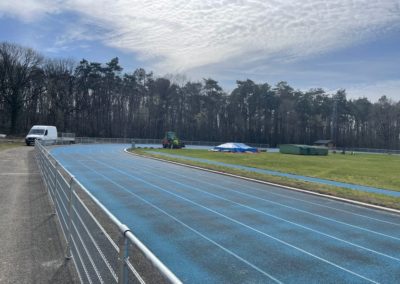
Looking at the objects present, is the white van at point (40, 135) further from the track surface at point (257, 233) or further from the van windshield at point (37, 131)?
the track surface at point (257, 233)

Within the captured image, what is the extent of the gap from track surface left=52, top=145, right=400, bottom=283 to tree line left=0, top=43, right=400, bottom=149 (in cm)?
6907

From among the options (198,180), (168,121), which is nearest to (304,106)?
(168,121)

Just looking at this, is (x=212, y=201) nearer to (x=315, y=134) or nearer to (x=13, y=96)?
(x=13, y=96)

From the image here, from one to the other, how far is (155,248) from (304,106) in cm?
10711

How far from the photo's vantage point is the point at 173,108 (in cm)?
10012

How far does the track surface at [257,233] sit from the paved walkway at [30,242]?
183 centimetres

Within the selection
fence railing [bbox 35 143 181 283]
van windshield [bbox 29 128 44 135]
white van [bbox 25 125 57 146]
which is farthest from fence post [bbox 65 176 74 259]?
van windshield [bbox 29 128 44 135]

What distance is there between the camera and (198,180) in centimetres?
1750

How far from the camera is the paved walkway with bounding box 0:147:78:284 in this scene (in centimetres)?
527

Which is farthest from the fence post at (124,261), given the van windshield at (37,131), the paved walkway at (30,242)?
the van windshield at (37,131)

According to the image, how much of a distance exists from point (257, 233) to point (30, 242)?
16.5 ft

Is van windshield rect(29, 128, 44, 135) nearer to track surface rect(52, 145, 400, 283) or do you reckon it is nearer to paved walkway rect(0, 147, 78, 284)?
track surface rect(52, 145, 400, 283)

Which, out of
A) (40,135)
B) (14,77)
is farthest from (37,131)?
(14,77)

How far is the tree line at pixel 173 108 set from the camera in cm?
7525
